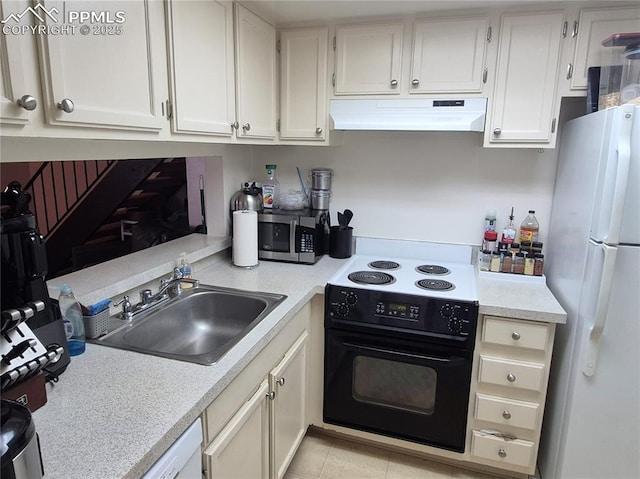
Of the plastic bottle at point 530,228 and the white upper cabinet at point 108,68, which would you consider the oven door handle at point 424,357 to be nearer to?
the plastic bottle at point 530,228

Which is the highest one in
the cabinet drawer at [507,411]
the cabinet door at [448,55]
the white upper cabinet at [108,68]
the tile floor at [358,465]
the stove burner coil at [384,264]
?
the cabinet door at [448,55]

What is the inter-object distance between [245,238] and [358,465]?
129 centimetres

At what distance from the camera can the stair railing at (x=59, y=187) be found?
3361mm

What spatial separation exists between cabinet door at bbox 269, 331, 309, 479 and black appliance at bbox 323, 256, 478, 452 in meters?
0.16

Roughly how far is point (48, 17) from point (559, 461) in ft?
7.77

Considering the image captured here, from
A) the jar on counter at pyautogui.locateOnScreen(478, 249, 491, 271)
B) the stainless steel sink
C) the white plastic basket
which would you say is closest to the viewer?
the white plastic basket

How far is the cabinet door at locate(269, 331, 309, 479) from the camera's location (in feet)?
5.44

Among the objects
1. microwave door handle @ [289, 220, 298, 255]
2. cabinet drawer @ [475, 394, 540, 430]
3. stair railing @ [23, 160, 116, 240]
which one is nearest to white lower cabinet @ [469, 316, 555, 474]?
cabinet drawer @ [475, 394, 540, 430]

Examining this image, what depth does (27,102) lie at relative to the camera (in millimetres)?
910

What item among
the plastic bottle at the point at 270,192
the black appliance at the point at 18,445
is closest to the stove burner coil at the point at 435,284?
the plastic bottle at the point at 270,192

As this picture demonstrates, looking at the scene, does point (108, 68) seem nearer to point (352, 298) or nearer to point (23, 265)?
point (23, 265)

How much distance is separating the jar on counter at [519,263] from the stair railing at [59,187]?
10.0 ft

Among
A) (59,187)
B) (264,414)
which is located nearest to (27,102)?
(264,414)

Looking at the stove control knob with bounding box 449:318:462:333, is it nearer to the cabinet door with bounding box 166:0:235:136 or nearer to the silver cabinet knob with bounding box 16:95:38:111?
the cabinet door with bounding box 166:0:235:136
